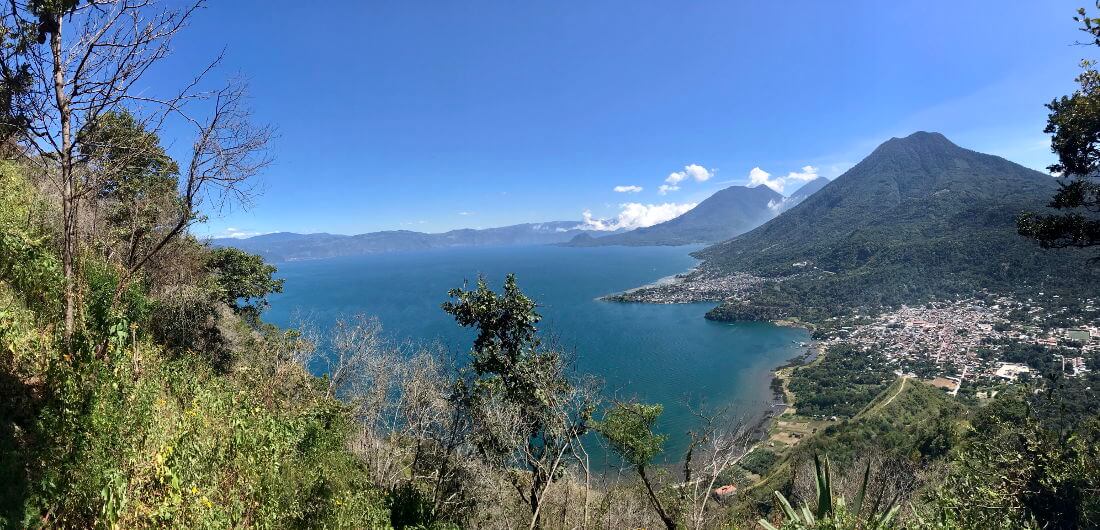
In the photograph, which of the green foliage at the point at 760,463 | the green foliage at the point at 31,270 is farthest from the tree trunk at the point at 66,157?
the green foliage at the point at 760,463

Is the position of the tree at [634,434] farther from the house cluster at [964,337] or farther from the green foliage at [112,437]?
the house cluster at [964,337]

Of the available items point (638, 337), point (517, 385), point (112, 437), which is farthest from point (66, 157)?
point (638, 337)

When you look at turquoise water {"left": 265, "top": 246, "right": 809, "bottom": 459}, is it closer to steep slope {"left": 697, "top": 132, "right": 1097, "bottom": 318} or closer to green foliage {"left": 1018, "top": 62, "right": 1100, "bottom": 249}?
steep slope {"left": 697, "top": 132, "right": 1097, "bottom": 318}

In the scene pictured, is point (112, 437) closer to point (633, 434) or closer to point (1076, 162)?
point (633, 434)

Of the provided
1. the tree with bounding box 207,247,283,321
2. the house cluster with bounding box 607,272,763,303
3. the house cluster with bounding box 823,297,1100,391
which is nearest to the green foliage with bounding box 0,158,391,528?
the tree with bounding box 207,247,283,321

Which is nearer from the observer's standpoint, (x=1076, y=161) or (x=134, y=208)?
(x=1076, y=161)

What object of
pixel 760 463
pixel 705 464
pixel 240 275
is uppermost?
pixel 240 275
